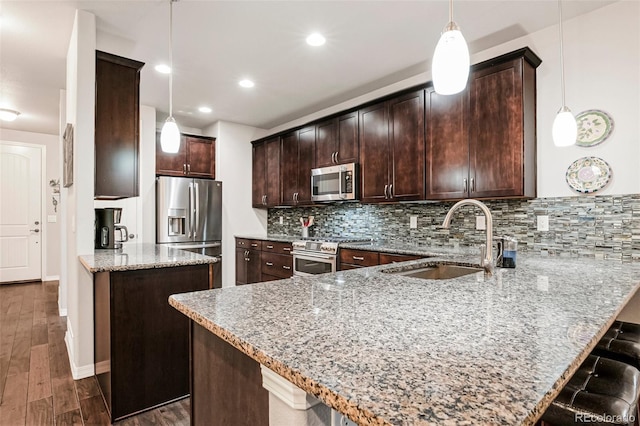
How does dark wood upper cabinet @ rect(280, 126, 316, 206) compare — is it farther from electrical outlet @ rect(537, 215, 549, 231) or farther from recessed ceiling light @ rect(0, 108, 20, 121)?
recessed ceiling light @ rect(0, 108, 20, 121)

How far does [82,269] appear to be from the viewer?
94.4 inches

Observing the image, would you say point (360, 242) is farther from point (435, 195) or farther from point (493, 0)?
point (493, 0)

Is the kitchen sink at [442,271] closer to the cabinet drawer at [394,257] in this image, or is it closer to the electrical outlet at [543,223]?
the cabinet drawer at [394,257]

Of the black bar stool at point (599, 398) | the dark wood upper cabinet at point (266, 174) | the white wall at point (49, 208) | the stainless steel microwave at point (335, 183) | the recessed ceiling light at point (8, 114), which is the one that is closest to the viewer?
the black bar stool at point (599, 398)

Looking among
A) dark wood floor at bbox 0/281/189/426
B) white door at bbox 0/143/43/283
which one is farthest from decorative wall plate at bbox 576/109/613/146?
white door at bbox 0/143/43/283

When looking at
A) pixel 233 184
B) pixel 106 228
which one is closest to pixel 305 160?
pixel 233 184

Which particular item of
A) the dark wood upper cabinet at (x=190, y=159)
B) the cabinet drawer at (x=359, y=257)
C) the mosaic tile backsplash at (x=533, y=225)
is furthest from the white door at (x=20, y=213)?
the cabinet drawer at (x=359, y=257)

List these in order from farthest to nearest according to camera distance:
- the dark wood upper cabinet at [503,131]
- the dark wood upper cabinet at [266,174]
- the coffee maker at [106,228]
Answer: the dark wood upper cabinet at [266,174] < the coffee maker at [106,228] < the dark wood upper cabinet at [503,131]

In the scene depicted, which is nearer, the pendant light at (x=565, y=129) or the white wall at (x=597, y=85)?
the pendant light at (x=565, y=129)

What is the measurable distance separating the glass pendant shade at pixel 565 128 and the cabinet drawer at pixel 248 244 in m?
3.55

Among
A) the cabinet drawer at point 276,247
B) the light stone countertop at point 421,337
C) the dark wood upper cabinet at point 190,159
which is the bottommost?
the cabinet drawer at point 276,247

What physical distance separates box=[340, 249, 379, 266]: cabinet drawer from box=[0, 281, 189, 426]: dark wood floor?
1784 millimetres

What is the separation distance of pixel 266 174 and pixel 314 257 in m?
1.88

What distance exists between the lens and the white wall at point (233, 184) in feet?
16.4
